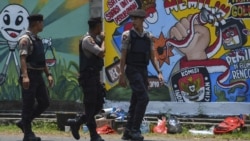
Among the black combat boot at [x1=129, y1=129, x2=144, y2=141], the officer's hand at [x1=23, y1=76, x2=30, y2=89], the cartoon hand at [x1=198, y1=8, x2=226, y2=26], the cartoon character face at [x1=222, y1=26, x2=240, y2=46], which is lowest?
the black combat boot at [x1=129, y1=129, x2=144, y2=141]

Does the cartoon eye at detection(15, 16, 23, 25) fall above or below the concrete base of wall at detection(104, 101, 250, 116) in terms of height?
above

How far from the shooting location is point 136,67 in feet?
27.9

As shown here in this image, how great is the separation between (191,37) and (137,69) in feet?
10.3

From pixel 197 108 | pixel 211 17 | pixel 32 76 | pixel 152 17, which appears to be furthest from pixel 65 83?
pixel 32 76

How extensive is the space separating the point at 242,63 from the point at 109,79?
9.31 feet

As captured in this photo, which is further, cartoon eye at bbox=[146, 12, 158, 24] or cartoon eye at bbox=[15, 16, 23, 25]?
cartoon eye at bbox=[15, 16, 23, 25]

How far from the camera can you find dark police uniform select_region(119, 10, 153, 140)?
8.38 m

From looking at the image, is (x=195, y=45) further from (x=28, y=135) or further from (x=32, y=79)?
(x=28, y=135)

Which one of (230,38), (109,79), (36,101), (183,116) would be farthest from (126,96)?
(36,101)

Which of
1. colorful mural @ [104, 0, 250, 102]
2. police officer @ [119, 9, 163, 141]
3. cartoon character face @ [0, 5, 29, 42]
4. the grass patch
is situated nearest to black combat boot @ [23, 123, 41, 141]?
police officer @ [119, 9, 163, 141]

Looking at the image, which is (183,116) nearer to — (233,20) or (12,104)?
(233,20)

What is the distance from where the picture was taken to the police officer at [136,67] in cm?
838

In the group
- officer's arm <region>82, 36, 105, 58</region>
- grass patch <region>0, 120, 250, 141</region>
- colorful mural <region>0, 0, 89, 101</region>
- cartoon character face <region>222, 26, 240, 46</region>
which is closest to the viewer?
officer's arm <region>82, 36, 105, 58</region>

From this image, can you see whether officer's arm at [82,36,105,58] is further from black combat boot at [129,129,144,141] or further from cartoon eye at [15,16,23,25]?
cartoon eye at [15,16,23,25]
